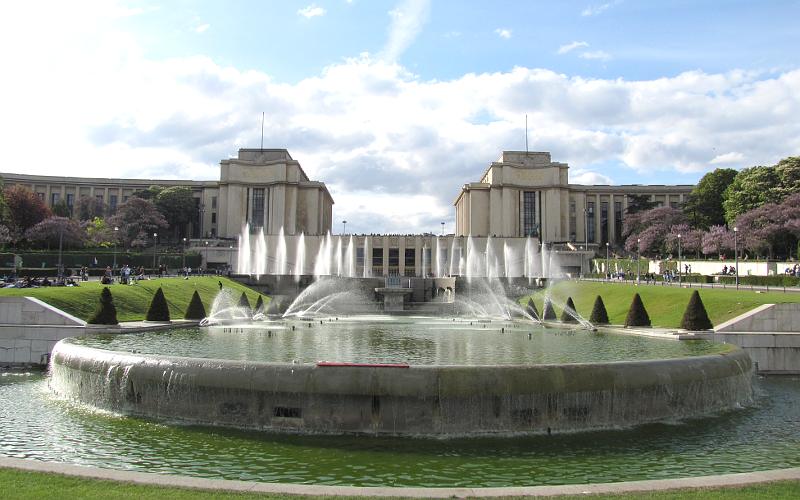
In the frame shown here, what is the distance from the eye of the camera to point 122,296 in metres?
34.1

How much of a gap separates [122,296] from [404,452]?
27853 millimetres

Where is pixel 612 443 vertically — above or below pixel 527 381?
below

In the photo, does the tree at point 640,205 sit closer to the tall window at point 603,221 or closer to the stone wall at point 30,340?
the tall window at point 603,221

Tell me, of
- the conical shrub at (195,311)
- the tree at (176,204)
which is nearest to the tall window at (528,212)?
the tree at (176,204)

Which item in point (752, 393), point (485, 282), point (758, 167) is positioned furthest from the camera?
point (758, 167)

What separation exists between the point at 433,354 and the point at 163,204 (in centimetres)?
10081

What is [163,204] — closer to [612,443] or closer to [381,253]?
[381,253]

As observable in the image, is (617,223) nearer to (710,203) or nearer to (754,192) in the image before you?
(710,203)

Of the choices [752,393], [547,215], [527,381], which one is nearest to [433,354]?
[527,381]

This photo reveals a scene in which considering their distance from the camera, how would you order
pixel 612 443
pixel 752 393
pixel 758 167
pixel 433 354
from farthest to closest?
pixel 758 167, pixel 433 354, pixel 752 393, pixel 612 443

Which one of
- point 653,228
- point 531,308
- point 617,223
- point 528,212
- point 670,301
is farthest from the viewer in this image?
point 617,223

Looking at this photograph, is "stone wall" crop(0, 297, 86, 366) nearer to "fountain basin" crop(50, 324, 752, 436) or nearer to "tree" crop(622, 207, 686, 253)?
"fountain basin" crop(50, 324, 752, 436)

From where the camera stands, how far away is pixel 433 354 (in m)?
19.0

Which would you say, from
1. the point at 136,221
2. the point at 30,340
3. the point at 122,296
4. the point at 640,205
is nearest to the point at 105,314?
the point at 30,340
